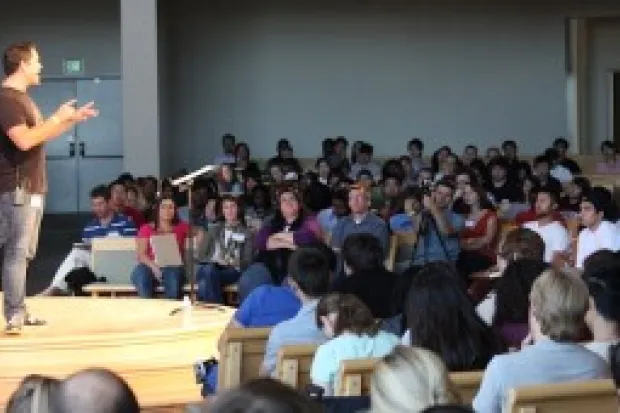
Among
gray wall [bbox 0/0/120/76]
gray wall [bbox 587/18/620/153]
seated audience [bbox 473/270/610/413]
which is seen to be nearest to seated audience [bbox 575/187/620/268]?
seated audience [bbox 473/270/610/413]

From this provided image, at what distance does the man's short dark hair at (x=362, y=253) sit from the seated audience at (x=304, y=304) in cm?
75

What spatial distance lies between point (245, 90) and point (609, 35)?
17.1ft

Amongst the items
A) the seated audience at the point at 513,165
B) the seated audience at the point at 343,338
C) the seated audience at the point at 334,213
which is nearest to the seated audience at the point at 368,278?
the seated audience at the point at 343,338

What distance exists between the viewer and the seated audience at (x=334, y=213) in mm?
10672

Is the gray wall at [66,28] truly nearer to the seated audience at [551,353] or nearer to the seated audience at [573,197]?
the seated audience at [573,197]

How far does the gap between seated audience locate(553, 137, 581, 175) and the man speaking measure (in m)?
9.94

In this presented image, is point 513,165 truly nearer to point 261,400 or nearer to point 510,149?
point 510,149

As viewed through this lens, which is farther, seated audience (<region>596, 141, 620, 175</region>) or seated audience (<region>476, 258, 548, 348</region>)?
seated audience (<region>596, 141, 620, 175</region>)

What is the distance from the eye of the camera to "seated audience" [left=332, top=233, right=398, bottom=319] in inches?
268

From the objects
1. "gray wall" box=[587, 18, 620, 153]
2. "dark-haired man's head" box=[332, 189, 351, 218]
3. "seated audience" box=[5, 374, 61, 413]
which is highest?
"gray wall" box=[587, 18, 620, 153]

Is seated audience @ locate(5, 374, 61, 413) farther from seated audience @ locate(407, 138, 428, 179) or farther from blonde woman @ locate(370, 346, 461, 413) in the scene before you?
seated audience @ locate(407, 138, 428, 179)

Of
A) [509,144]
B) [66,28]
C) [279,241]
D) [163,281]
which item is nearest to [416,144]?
[509,144]

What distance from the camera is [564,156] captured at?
16328 millimetres

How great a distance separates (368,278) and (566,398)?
3229 millimetres
